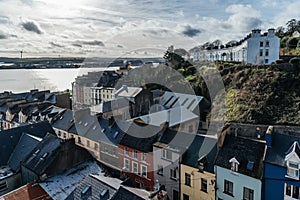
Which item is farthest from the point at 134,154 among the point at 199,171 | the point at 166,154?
Result: the point at 199,171

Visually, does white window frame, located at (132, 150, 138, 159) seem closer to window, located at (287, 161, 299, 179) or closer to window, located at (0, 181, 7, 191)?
window, located at (287, 161, 299, 179)

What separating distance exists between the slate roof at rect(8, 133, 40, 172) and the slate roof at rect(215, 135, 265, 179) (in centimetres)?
1609

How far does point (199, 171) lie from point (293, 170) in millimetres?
4638

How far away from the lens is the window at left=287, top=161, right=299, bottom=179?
10.8 m

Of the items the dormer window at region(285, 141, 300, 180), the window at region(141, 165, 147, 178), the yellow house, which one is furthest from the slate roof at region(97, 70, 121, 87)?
the dormer window at region(285, 141, 300, 180)

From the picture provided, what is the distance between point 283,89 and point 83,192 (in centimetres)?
2797

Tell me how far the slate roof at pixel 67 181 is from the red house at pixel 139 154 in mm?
2630

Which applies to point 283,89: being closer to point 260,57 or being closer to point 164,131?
point 260,57

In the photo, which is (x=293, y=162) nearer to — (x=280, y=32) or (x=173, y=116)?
(x=173, y=116)

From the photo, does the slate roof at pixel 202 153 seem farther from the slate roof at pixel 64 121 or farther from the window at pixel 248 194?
the slate roof at pixel 64 121

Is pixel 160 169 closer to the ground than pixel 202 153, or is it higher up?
closer to the ground

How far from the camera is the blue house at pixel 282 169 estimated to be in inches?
431

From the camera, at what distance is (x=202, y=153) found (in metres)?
14.4

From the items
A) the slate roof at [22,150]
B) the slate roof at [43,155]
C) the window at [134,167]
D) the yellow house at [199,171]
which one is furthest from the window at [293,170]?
the slate roof at [22,150]
